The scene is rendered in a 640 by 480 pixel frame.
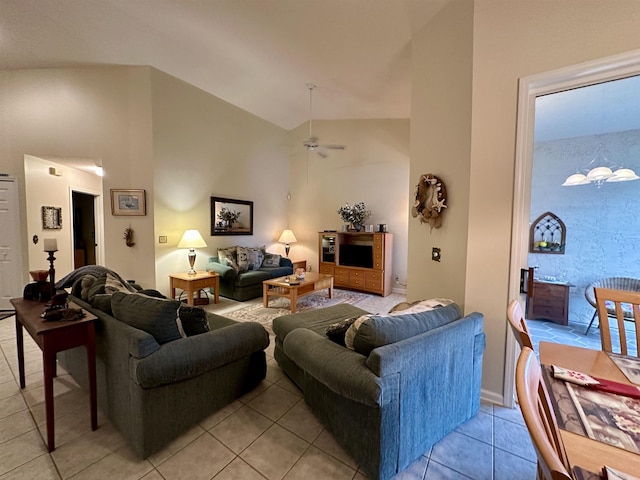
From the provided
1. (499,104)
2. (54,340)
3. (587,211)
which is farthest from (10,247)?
(587,211)

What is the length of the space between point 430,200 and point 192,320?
7.56 feet

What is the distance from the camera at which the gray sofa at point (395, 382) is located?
142 cm

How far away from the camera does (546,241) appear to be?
12.9ft

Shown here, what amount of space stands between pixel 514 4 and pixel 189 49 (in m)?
4.05

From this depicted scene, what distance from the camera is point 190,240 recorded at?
4684 mm

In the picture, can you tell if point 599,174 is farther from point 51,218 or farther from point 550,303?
point 51,218

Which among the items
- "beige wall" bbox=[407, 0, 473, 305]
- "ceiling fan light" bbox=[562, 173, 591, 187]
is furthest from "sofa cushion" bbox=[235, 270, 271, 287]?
"ceiling fan light" bbox=[562, 173, 591, 187]

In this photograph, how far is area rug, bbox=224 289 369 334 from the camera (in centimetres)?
404

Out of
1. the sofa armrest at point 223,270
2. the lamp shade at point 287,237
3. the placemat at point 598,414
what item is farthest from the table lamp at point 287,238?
the placemat at point 598,414

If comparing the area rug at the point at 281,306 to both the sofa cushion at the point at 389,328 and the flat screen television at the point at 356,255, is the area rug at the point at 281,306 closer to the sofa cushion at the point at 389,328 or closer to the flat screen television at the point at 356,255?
the flat screen television at the point at 356,255

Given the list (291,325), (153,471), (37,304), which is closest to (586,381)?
(291,325)

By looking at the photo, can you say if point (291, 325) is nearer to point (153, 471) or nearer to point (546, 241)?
point (153, 471)

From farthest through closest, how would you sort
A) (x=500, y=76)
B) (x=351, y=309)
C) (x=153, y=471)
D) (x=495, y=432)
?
(x=351, y=309) < (x=500, y=76) < (x=495, y=432) < (x=153, y=471)

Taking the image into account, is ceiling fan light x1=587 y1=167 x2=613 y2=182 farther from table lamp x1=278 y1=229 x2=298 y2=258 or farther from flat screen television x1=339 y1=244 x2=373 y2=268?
table lamp x1=278 y1=229 x2=298 y2=258
